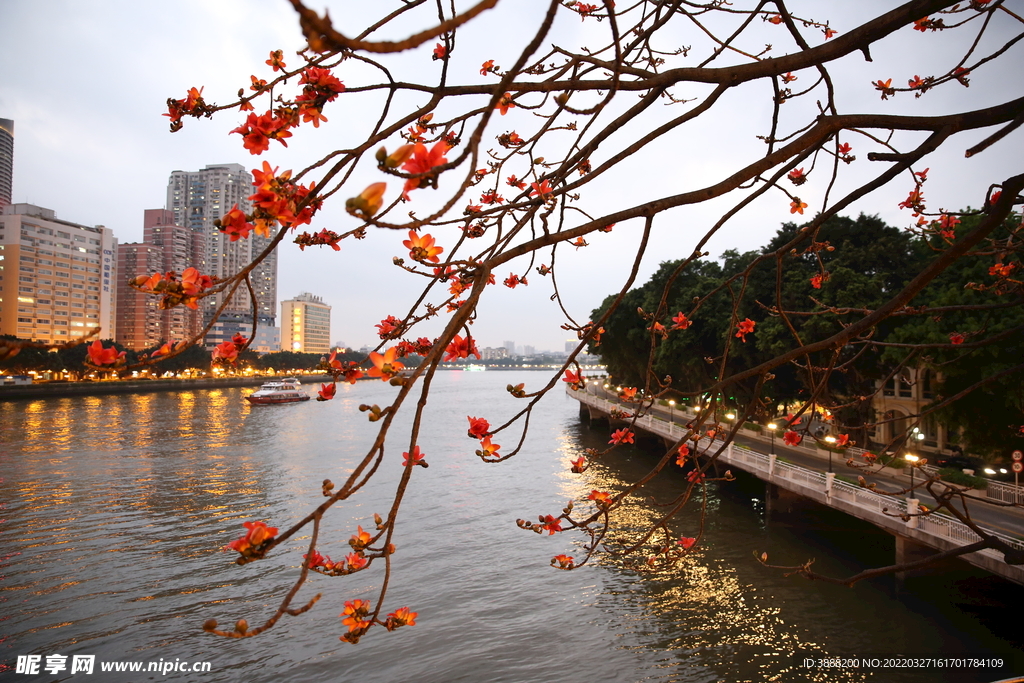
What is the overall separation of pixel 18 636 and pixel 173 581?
2.31m

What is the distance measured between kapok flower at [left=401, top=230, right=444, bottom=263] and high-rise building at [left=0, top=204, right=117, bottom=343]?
240 ft

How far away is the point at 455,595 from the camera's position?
1038 centimetres

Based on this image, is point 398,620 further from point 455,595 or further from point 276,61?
point 455,595

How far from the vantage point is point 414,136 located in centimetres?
256

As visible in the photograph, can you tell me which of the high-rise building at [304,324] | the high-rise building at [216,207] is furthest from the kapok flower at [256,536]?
the high-rise building at [304,324]

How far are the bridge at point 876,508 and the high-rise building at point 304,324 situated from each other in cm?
14805

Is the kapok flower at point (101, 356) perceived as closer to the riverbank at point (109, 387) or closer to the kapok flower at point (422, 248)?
the kapok flower at point (422, 248)

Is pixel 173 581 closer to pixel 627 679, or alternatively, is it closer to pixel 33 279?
pixel 627 679

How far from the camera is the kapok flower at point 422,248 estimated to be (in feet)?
6.31

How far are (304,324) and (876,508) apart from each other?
521 ft

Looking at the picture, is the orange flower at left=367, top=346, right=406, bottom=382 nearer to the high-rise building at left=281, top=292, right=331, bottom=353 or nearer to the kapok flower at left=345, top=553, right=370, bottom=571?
the kapok flower at left=345, top=553, right=370, bottom=571

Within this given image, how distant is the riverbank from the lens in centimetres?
4347

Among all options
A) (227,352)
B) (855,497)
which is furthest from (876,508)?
(227,352)

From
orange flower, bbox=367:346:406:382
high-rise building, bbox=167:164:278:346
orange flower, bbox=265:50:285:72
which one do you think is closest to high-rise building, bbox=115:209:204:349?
high-rise building, bbox=167:164:278:346
